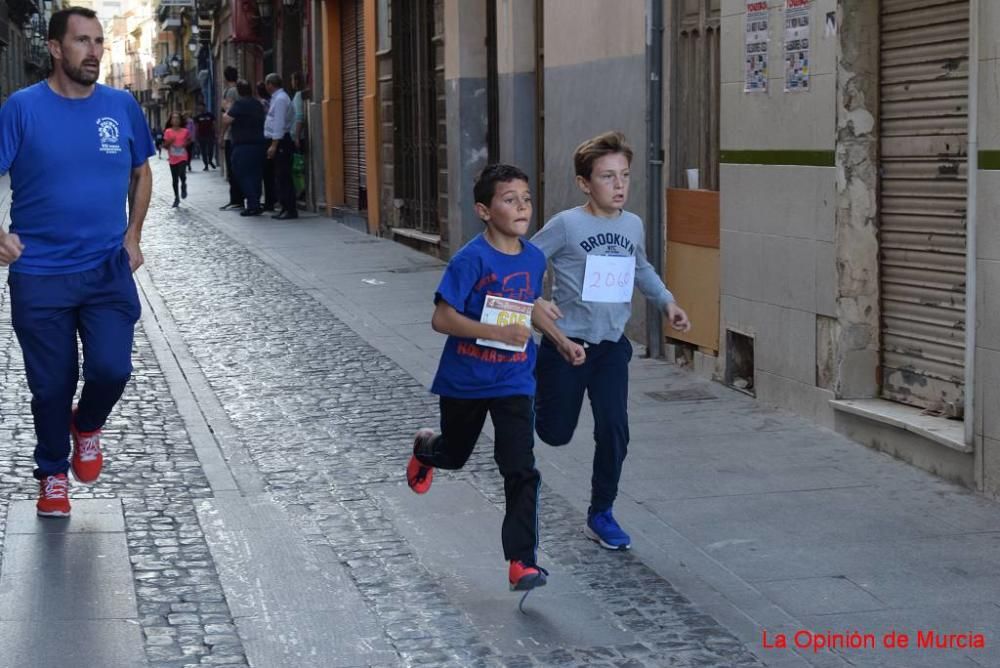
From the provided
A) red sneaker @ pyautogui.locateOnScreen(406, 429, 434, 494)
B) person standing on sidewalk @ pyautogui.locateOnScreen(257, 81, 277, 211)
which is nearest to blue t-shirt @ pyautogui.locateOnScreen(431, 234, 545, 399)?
red sneaker @ pyautogui.locateOnScreen(406, 429, 434, 494)

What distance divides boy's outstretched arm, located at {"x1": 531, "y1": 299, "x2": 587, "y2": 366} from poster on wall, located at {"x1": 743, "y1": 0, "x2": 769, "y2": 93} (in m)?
3.58

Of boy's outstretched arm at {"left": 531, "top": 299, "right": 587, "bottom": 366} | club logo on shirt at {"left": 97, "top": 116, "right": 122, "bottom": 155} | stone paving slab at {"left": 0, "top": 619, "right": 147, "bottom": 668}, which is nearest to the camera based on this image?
stone paving slab at {"left": 0, "top": 619, "right": 147, "bottom": 668}

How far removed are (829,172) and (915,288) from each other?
729 mm

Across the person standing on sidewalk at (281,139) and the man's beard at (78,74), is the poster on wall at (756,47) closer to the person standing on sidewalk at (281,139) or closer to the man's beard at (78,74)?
the man's beard at (78,74)

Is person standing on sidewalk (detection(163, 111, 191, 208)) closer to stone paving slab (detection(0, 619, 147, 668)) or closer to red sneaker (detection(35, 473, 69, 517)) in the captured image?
red sneaker (detection(35, 473, 69, 517))

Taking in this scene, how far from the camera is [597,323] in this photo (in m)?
5.95

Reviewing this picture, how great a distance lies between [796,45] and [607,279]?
2.94 meters

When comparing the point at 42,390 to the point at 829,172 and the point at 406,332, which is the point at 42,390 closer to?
the point at 829,172

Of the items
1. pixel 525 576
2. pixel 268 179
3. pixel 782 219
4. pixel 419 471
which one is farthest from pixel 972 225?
pixel 268 179

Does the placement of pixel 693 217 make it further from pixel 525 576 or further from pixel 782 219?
pixel 525 576

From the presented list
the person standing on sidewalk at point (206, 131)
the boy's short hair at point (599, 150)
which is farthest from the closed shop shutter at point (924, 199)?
the person standing on sidewalk at point (206, 131)

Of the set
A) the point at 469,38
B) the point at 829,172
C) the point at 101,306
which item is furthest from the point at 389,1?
the point at 101,306

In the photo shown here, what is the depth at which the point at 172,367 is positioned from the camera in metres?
10.5

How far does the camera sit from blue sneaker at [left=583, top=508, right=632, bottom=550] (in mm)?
5980
